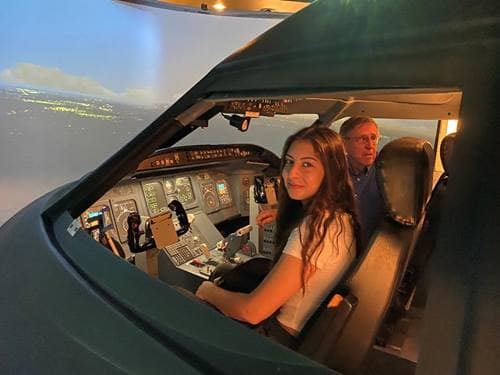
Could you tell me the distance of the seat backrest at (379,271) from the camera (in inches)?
41.4

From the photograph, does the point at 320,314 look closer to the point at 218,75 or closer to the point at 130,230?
the point at 218,75

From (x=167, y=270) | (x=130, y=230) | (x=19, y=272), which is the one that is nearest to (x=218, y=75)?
(x=19, y=272)

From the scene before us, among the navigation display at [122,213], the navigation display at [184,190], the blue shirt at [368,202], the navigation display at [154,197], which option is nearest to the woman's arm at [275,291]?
the blue shirt at [368,202]

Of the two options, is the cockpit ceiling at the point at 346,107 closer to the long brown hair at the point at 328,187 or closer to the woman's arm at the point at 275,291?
the long brown hair at the point at 328,187

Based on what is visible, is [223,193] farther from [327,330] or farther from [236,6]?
[327,330]

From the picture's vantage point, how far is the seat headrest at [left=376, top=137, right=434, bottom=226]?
42.4 inches

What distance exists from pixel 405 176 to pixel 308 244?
1.01 ft

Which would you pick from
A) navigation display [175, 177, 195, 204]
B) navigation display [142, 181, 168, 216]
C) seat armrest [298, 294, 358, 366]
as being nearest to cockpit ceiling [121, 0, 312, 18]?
navigation display [175, 177, 195, 204]

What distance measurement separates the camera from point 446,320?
22.0 inches

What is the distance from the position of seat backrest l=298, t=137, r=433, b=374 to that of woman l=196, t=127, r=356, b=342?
0.33 feet

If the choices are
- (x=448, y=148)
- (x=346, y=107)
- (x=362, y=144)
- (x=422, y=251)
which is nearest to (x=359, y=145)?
(x=362, y=144)

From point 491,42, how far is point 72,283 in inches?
38.1

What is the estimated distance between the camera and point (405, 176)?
1.08 metres

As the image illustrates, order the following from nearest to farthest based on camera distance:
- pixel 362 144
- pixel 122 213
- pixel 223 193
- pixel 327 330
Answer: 1. pixel 327 330
2. pixel 362 144
3. pixel 122 213
4. pixel 223 193
